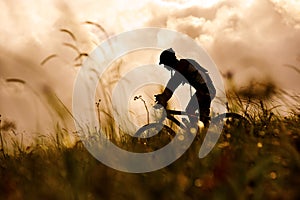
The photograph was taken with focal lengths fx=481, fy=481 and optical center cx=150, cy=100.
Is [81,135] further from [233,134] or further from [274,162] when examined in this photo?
[274,162]

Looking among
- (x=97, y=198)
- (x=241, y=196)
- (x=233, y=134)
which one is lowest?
(x=241, y=196)

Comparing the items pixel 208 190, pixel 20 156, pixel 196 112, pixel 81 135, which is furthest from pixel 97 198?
pixel 196 112

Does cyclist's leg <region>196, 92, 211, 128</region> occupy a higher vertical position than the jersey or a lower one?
lower

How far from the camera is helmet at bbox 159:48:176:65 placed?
26.3 feet

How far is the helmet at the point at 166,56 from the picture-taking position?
8031 millimetres

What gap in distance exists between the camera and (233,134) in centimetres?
478

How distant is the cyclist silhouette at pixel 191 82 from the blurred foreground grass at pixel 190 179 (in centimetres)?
343

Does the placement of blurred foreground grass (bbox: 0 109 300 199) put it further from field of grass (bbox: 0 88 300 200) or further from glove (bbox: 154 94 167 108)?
glove (bbox: 154 94 167 108)

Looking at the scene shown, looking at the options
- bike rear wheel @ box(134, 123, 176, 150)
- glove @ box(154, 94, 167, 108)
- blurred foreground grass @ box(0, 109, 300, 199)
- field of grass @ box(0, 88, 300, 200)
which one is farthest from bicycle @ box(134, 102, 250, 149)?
blurred foreground grass @ box(0, 109, 300, 199)

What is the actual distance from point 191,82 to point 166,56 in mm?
634

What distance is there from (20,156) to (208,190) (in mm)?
3796

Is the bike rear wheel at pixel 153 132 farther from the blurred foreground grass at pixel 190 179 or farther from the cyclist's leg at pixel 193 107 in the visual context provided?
the blurred foreground grass at pixel 190 179

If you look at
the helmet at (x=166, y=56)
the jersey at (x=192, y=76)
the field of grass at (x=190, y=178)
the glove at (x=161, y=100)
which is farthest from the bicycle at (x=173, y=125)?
the field of grass at (x=190, y=178)

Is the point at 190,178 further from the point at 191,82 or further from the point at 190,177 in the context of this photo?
the point at 191,82
